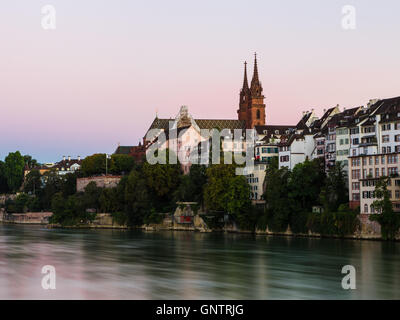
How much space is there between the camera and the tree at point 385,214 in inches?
2547

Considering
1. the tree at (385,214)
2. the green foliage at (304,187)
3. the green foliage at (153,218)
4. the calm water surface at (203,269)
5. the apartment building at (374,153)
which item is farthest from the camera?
the green foliage at (153,218)

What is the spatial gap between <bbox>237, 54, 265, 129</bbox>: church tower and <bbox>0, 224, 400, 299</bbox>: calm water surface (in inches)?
3114

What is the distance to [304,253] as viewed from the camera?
188 feet

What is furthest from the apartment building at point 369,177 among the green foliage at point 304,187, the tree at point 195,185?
the tree at point 195,185

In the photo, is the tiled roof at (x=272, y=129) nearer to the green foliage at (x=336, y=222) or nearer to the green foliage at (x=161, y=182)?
the green foliage at (x=161, y=182)

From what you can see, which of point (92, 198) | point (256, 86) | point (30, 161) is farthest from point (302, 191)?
point (30, 161)

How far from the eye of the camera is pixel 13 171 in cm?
16888

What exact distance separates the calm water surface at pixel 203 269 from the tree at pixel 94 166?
201 ft

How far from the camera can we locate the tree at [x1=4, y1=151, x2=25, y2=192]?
168625mm

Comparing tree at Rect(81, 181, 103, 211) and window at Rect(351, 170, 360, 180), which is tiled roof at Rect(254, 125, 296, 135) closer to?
tree at Rect(81, 181, 103, 211)

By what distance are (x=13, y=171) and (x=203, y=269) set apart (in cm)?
12945

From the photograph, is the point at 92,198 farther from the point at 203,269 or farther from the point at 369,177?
the point at 203,269

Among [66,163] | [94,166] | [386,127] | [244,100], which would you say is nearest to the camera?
[386,127]
